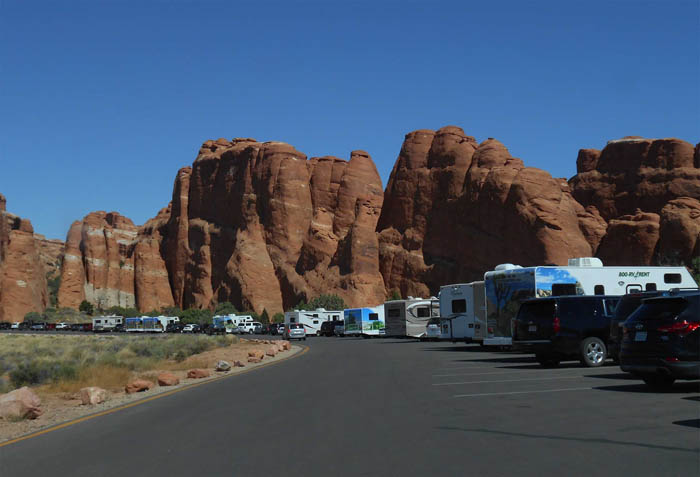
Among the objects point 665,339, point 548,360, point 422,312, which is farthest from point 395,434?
point 422,312

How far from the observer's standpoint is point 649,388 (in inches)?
539

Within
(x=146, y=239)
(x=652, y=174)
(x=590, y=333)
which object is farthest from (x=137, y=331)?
(x=590, y=333)

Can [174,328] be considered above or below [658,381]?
above

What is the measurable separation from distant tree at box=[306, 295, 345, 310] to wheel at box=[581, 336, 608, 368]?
74.9m

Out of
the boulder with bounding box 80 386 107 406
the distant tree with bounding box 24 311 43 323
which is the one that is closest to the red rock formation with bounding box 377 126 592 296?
the boulder with bounding box 80 386 107 406

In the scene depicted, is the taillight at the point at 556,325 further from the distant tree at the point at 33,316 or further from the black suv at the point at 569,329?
the distant tree at the point at 33,316

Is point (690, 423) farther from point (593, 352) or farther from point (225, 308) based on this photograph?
point (225, 308)

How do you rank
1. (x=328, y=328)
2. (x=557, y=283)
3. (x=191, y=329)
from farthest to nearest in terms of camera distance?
(x=191, y=329)
(x=328, y=328)
(x=557, y=283)

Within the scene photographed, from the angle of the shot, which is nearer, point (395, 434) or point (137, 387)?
point (395, 434)

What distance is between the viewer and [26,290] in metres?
142

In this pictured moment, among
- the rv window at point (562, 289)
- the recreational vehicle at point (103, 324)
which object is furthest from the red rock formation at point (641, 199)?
the recreational vehicle at point (103, 324)

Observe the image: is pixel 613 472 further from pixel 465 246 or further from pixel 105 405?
pixel 465 246

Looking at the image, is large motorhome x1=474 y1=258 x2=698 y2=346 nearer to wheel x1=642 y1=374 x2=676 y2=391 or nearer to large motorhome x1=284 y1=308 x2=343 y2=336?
wheel x1=642 y1=374 x2=676 y2=391

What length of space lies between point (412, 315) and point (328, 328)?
74.0ft
